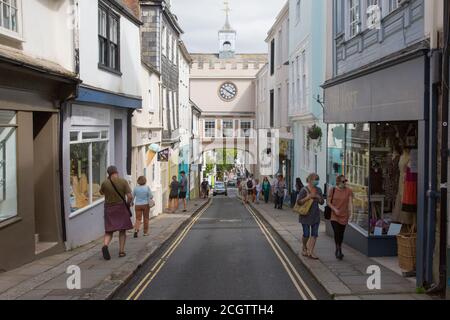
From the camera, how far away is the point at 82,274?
32.0 feet

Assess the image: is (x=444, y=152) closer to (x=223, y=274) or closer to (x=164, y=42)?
(x=223, y=274)

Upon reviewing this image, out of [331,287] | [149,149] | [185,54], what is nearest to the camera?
[331,287]

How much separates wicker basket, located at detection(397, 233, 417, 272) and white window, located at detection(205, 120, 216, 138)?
181ft

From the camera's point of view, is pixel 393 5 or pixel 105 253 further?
pixel 105 253

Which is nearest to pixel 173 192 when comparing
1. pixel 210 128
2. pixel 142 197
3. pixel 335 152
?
pixel 142 197

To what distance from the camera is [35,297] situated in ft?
26.3

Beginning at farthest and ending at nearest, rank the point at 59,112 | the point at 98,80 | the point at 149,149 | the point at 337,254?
the point at 149,149, the point at 98,80, the point at 59,112, the point at 337,254

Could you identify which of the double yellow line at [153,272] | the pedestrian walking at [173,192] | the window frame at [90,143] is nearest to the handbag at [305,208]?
the double yellow line at [153,272]

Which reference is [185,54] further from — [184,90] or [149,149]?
[149,149]

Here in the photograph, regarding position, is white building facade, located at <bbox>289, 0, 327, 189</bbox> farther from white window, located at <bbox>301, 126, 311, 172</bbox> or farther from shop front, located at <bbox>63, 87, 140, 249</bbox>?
shop front, located at <bbox>63, 87, 140, 249</bbox>

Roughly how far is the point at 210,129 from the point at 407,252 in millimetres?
56488

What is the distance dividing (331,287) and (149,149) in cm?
1566

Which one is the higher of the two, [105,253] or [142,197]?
[142,197]
